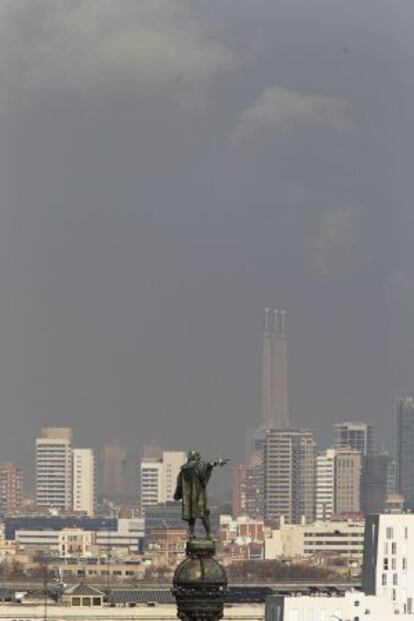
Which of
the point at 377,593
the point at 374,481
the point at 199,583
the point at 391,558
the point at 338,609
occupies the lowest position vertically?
the point at 199,583

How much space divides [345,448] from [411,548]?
10017 cm

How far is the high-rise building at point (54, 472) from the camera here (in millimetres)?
169875

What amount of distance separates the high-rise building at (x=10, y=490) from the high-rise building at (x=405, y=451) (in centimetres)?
1794

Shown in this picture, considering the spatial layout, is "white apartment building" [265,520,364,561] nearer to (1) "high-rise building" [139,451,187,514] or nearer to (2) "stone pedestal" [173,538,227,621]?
(1) "high-rise building" [139,451,187,514]

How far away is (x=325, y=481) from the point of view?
170 meters

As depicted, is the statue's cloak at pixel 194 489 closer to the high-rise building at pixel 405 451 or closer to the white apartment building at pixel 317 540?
the white apartment building at pixel 317 540

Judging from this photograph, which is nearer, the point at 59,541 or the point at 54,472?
the point at 59,541

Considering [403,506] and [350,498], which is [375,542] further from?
[350,498]

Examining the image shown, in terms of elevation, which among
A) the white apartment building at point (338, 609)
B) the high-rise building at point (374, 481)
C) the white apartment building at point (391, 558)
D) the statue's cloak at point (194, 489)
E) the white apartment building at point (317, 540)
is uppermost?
the high-rise building at point (374, 481)

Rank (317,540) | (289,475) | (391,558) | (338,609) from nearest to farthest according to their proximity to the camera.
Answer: (338,609)
(391,558)
(317,540)
(289,475)

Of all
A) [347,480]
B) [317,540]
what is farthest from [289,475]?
[317,540]

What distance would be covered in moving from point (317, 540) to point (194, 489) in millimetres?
126917

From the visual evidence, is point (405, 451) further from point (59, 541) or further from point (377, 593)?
point (377, 593)

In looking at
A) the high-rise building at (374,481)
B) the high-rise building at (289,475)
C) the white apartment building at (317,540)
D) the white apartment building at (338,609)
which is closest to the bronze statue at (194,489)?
the white apartment building at (338,609)
